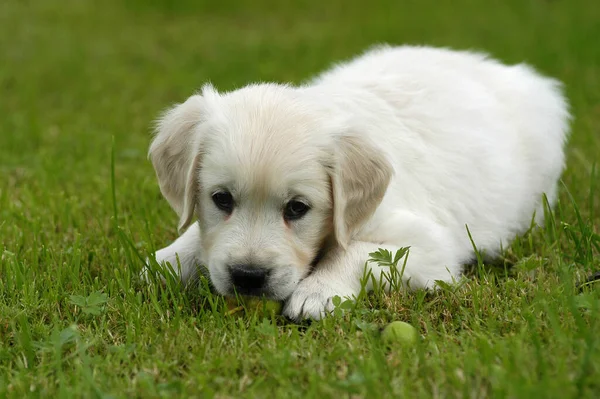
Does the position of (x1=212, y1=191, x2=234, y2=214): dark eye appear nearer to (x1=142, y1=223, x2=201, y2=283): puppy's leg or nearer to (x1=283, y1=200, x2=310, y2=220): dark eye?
(x1=283, y1=200, x2=310, y2=220): dark eye

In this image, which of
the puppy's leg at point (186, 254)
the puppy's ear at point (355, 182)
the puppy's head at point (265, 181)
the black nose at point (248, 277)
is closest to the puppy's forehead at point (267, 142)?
the puppy's head at point (265, 181)

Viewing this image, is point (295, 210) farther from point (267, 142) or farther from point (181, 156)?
point (181, 156)

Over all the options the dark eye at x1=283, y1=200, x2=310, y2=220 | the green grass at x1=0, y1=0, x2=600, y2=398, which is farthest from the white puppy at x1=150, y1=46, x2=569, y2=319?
the green grass at x1=0, y1=0, x2=600, y2=398

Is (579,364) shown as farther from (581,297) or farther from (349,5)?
(349,5)

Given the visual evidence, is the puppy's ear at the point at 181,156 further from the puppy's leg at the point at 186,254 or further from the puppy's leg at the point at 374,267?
the puppy's leg at the point at 374,267

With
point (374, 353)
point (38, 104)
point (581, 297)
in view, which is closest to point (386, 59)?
point (581, 297)

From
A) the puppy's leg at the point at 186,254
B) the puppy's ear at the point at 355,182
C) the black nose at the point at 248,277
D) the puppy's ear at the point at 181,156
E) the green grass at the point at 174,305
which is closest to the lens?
the green grass at the point at 174,305
